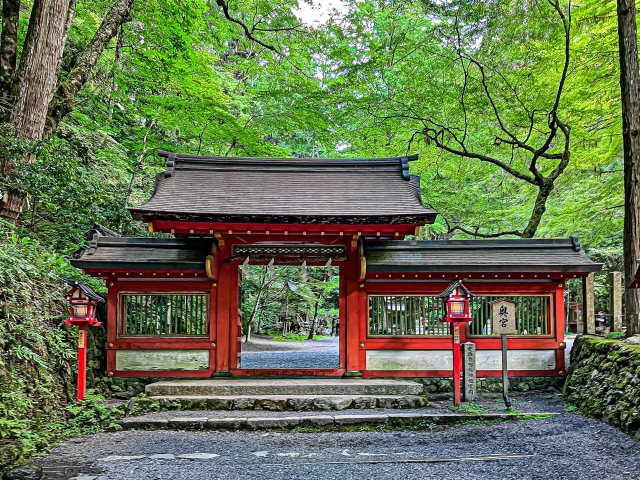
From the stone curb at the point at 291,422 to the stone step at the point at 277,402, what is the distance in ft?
1.73

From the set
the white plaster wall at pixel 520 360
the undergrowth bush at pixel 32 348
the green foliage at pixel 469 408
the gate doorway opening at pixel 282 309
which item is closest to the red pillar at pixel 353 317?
the green foliage at pixel 469 408

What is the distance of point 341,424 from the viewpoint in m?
6.32

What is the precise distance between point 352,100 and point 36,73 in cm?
732

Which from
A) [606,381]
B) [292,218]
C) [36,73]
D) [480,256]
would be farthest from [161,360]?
[606,381]

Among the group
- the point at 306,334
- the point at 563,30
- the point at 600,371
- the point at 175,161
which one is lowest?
the point at 306,334

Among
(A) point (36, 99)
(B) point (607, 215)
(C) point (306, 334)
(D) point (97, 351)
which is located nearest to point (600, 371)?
(B) point (607, 215)

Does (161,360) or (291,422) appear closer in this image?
(291,422)

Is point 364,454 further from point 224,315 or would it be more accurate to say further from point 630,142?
point 630,142

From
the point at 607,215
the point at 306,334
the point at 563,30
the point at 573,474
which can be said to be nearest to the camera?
the point at 573,474

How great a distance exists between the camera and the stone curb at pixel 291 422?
6.25 meters

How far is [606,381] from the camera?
6652 millimetres

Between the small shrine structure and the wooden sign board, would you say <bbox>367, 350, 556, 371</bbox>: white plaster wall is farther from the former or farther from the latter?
the wooden sign board

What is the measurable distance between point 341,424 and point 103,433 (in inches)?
134

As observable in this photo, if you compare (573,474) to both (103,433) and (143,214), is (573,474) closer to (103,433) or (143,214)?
(103,433)
